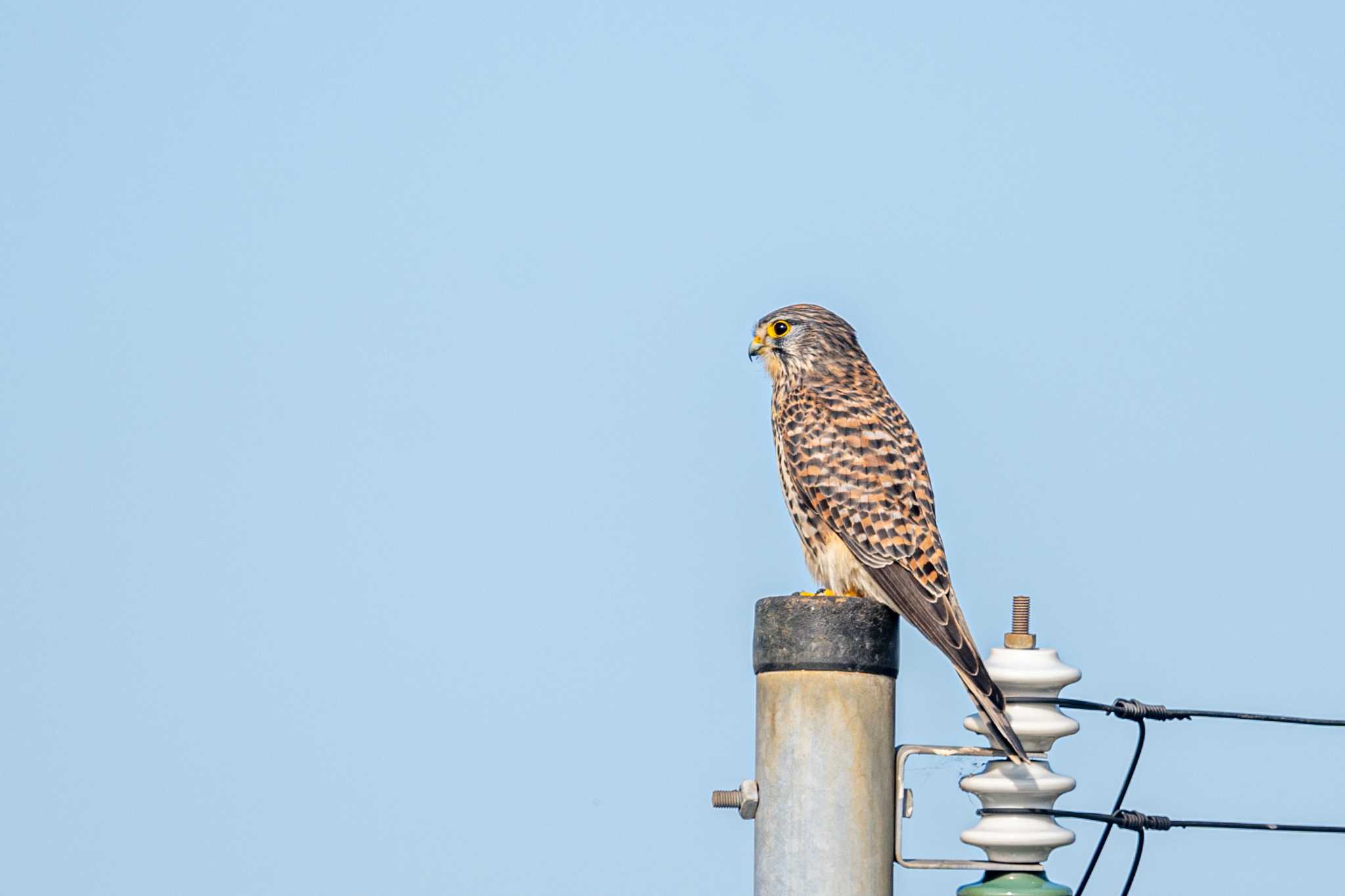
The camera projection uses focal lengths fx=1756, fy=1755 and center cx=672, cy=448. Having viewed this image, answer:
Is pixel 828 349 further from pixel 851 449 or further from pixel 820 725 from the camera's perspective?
pixel 820 725

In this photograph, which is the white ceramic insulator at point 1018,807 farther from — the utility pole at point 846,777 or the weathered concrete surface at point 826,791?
the weathered concrete surface at point 826,791

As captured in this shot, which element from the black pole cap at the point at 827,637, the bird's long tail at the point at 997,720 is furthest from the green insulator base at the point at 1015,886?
the black pole cap at the point at 827,637

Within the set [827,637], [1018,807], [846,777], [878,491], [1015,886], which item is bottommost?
[1015,886]

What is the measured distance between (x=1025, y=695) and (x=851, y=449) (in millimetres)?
2848

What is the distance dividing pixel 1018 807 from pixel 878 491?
2.69m

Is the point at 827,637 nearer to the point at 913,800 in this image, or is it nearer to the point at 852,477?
the point at 913,800

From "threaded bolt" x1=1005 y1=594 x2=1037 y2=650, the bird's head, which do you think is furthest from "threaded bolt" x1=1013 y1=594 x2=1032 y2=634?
the bird's head

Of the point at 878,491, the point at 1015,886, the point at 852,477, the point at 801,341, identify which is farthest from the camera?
the point at 801,341

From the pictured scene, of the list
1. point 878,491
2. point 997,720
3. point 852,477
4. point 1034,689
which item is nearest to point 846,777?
point 997,720

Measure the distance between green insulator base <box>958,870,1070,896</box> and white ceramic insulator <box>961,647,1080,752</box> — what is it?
28cm

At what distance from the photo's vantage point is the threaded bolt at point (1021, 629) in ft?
13.5

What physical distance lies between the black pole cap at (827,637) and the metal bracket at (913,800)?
6.9 inches

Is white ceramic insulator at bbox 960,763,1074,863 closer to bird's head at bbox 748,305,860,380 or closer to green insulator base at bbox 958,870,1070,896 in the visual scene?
green insulator base at bbox 958,870,1070,896

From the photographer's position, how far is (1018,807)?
3.95 meters
